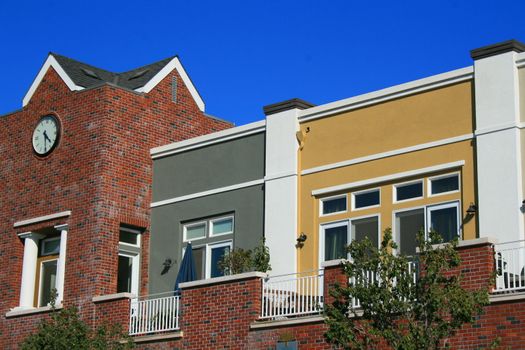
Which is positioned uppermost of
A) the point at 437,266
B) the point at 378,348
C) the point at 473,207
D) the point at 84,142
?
the point at 84,142

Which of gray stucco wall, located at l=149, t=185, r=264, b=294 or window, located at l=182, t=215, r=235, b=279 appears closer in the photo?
gray stucco wall, located at l=149, t=185, r=264, b=294

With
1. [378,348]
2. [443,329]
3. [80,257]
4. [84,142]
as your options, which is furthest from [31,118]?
[443,329]

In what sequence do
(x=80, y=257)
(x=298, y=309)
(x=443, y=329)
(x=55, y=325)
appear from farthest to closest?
(x=80, y=257), (x=55, y=325), (x=298, y=309), (x=443, y=329)

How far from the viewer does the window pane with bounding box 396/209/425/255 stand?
23750mm

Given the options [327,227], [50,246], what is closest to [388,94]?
[327,227]

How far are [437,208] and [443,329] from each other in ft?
21.4

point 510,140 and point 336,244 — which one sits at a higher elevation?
point 510,140

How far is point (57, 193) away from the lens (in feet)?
96.0

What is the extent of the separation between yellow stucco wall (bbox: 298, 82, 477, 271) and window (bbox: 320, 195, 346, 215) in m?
0.14

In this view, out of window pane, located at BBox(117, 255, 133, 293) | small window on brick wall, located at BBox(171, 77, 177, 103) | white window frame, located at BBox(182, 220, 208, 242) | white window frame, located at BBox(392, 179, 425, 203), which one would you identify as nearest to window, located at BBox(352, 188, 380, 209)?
white window frame, located at BBox(392, 179, 425, 203)

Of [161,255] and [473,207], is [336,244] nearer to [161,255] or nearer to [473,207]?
[473,207]

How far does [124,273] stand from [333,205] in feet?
20.7

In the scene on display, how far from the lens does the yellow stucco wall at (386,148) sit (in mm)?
23328

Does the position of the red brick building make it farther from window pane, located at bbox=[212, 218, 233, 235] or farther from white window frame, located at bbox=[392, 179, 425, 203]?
white window frame, located at bbox=[392, 179, 425, 203]
